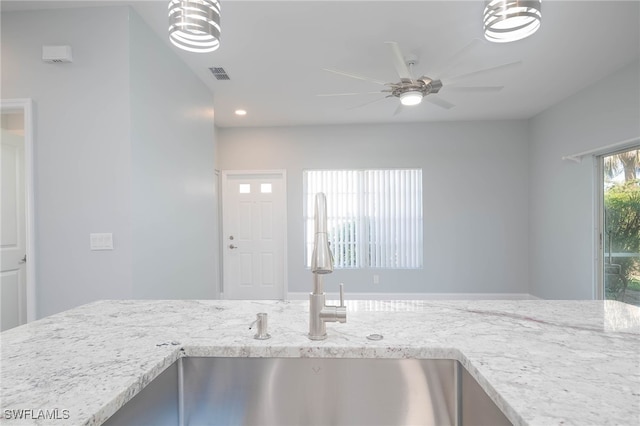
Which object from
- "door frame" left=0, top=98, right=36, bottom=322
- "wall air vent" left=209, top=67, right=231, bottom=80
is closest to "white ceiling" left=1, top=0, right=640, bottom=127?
"wall air vent" left=209, top=67, right=231, bottom=80

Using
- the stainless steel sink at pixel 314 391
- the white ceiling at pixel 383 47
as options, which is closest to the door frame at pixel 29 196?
the white ceiling at pixel 383 47

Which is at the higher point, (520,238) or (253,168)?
(253,168)

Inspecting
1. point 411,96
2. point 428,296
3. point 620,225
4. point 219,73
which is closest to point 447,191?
point 428,296

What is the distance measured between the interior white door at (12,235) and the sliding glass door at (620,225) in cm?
573

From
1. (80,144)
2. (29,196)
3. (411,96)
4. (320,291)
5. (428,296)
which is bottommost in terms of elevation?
(428,296)

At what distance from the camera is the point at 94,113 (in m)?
2.22

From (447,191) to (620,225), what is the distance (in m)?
1.98

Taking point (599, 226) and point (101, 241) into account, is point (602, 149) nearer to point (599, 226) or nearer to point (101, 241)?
point (599, 226)

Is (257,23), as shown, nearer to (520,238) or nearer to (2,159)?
(2,159)

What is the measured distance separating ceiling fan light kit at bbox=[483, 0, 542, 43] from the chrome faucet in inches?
40.6

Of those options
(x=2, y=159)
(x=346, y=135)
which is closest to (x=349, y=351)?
(x=2, y=159)

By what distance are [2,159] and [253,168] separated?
282cm

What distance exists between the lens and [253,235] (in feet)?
16.7

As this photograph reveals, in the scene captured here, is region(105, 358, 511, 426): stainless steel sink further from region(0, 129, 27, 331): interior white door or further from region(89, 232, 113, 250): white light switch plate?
region(0, 129, 27, 331): interior white door
